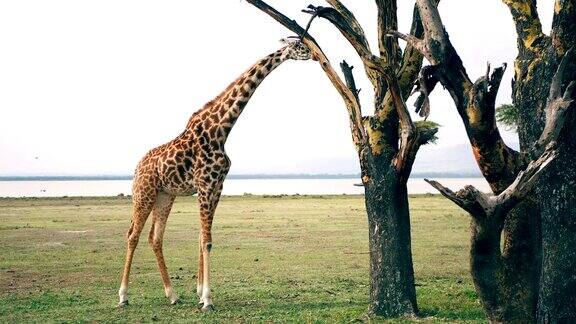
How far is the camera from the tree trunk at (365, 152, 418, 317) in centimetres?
1088

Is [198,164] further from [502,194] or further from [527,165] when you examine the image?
[502,194]

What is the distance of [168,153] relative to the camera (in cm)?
1298

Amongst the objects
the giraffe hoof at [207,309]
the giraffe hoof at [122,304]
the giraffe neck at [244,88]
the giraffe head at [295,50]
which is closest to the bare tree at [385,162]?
the giraffe head at [295,50]

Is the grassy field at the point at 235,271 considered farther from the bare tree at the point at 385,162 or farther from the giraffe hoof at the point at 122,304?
the bare tree at the point at 385,162

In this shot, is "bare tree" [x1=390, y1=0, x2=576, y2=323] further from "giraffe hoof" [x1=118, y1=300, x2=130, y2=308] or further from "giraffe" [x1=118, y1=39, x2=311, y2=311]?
"giraffe hoof" [x1=118, y1=300, x2=130, y2=308]

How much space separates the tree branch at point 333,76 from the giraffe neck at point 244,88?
4.17ft

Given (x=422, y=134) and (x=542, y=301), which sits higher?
(x=422, y=134)

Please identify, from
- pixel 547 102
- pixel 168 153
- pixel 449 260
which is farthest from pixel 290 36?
pixel 449 260

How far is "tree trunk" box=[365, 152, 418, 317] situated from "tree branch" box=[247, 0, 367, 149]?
0.50 meters

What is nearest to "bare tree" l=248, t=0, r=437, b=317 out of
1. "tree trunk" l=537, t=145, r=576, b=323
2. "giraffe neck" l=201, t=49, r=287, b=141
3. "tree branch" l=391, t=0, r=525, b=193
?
"tree branch" l=391, t=0, r=525, b=193

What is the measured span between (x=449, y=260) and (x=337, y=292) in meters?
5.42

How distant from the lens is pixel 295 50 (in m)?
12.7

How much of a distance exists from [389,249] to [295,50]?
3.78 meters

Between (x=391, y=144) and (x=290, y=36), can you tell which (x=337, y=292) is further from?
(x=290, y=36)
